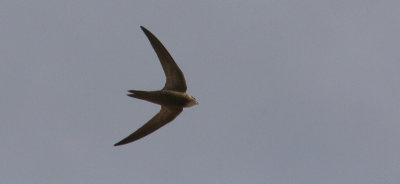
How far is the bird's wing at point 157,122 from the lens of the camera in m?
25.4

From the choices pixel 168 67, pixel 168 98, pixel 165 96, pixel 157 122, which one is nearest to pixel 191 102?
pixel 168 98

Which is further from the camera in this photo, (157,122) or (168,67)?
(157,122)

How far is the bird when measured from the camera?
23906mm

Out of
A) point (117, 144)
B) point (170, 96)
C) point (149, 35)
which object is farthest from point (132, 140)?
point (149, 35)

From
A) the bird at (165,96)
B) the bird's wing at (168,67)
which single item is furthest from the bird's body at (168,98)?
the bird's wing at (168,67)

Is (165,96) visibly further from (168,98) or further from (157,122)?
(157,122)

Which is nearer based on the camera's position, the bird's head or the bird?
the bird

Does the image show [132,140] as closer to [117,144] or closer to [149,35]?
[117,144]

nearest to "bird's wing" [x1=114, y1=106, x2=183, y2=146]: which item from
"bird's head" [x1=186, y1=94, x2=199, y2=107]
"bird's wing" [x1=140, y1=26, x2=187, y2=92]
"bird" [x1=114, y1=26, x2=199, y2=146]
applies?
"bird" [x1=114, y1=26, x2=199, y2=146]

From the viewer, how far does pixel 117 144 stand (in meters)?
25.1

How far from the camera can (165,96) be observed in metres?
24.4

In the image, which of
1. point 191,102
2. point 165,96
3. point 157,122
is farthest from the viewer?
point 157,122

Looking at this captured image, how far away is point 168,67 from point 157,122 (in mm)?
2412

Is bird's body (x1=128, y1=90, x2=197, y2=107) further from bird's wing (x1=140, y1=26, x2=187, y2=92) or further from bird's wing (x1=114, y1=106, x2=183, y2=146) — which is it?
bird's wing (x1=114, y1=106, x2=183, y2=146)
